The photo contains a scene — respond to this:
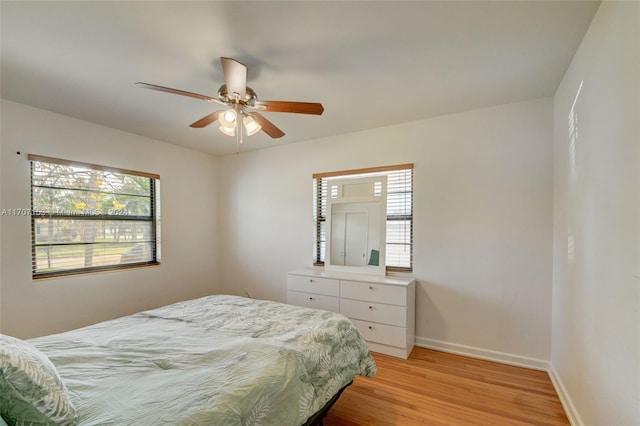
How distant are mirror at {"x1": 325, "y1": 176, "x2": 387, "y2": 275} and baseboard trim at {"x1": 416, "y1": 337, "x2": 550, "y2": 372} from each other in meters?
0.89

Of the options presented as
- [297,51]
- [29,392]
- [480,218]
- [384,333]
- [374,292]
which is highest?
[297,51]

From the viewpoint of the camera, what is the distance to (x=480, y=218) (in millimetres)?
2838

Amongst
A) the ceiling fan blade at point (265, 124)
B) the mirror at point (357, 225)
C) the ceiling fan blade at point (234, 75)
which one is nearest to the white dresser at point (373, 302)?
the mirror at point (357, 225)

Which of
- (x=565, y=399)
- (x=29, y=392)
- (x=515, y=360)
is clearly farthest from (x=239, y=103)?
(x=515, y=360)

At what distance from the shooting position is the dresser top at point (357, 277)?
9.69 feet

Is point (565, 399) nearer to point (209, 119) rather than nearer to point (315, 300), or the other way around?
point (315, 300)

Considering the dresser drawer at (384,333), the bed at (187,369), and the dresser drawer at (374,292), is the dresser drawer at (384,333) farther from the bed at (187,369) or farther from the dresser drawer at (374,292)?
the bed at (187,369)

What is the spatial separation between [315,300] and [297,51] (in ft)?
8.41

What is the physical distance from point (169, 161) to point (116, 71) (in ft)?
6.41

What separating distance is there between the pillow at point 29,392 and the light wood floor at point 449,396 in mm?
1543

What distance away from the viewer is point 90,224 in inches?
125

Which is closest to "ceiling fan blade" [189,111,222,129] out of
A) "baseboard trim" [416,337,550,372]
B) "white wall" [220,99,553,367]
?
"white wall" [220,99,553,367]

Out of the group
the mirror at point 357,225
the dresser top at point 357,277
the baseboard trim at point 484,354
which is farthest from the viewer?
the mirror at point 357,225

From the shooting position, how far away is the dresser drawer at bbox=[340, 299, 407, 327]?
2812 mm
